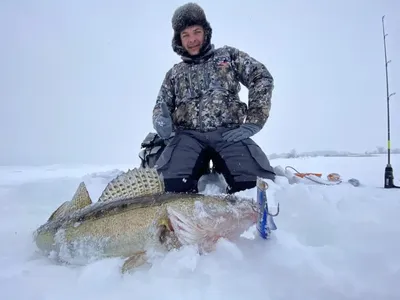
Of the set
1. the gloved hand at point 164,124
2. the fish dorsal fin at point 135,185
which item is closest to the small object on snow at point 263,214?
the fish dorsal fin at point 135,185

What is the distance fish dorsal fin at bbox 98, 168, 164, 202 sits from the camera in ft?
6.85

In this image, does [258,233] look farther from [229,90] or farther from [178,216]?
[229,90]

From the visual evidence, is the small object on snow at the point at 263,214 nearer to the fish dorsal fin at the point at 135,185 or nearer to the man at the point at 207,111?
the fish dorsal fin at the point at 135,185

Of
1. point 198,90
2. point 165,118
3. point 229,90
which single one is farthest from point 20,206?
point 229,90

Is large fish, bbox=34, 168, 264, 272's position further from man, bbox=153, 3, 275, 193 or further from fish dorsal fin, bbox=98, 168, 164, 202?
man, bbox=153, 3, 275, 193

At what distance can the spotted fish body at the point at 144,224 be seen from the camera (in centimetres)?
182

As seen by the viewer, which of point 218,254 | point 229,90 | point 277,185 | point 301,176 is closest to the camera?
point 218,254

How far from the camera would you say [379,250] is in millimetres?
1732

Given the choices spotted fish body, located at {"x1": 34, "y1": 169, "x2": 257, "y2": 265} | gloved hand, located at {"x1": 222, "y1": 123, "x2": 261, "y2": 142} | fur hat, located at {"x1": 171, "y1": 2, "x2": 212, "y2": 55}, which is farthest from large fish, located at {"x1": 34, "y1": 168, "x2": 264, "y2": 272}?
fur hat, located at {"x1": 171, "y1": 2, "x2": 212, "y2": 55}

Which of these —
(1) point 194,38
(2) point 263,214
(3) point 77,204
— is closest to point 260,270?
(2) point 263,214

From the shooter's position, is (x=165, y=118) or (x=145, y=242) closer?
(x=145, y=242)

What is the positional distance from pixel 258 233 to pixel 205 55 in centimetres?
312

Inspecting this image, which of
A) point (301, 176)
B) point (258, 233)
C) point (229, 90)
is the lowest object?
point (301, 176)

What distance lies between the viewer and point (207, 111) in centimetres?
412
